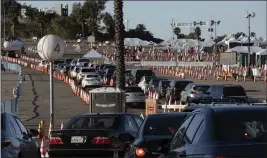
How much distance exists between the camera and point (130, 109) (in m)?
39.5

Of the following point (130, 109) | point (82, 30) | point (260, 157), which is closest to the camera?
point (260, 157)

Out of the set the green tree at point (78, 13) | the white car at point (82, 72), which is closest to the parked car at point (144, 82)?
the white car at point (82, 72)

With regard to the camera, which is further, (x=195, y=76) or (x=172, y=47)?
(x=172, y=47)

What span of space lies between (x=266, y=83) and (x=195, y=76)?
9854 mm

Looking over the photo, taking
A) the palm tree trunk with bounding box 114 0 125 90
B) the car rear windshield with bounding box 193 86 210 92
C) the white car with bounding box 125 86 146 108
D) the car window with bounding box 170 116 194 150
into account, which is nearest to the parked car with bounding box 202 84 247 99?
the car rear windshield with bounding box 193 86 210 92

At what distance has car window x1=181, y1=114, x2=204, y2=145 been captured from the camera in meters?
8.32

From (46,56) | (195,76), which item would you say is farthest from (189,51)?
(46,56)

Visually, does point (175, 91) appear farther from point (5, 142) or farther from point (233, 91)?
point (5, 142)

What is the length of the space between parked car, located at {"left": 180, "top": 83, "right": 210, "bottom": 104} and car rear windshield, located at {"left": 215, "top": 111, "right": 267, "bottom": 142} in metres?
29.6

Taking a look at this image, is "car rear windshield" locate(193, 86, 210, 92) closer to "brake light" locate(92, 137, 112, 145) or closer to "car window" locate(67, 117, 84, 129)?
"car window" locate(67, 117, 84, 129)

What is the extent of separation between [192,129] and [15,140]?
4.40 metres

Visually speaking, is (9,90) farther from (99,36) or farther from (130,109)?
(99,36)

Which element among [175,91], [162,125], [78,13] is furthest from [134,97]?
[78,13]

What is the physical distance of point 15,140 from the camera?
11828 millimetres
